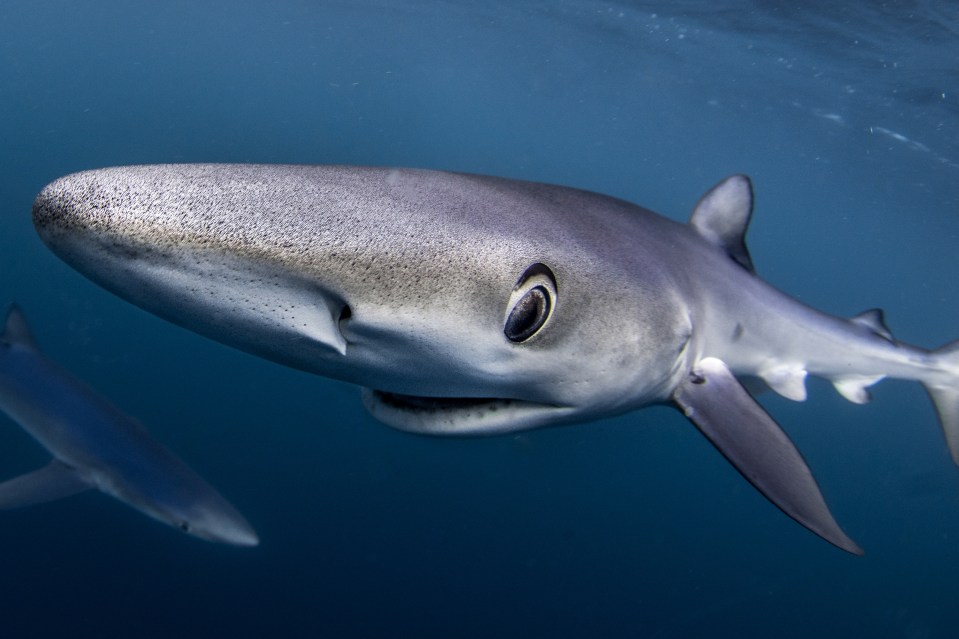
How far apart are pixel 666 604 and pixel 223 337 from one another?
33.8 ft

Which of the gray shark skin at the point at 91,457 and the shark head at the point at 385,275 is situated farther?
the gray shark skin at the point at 91,457

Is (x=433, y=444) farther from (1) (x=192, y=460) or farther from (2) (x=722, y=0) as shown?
(2) (x=722, y=0)

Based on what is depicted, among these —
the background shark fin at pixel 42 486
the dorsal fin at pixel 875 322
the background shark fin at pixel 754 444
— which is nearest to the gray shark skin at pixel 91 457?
the background shark fin at pixel 42 486

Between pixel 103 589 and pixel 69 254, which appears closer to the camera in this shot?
pixel 69 254

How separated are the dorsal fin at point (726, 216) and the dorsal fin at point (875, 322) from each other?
123 centimetres

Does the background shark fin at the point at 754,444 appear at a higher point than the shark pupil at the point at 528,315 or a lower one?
lower

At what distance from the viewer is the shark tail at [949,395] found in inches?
179

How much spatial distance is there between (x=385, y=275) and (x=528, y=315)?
1.49ft

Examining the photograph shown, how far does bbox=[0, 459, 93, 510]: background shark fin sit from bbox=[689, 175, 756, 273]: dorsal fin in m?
5.03

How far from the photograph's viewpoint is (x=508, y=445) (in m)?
11.0

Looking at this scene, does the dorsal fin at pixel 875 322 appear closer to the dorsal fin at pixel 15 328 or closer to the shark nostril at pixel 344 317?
the shark nostril at pixel 344 317

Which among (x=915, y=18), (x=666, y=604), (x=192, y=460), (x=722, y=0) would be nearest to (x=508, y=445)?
(x=666, y=604)

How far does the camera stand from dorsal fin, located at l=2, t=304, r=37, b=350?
535 cm

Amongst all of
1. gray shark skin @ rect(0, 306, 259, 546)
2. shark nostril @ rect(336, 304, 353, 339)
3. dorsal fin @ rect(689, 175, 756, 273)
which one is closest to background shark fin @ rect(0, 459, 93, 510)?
gray shark skin @ rect(0, 306, 259, 546)
